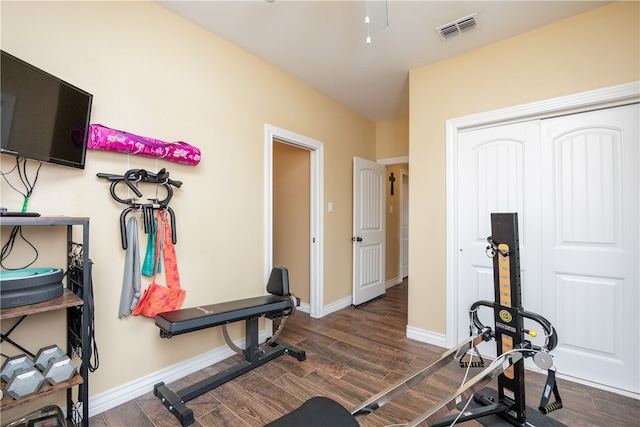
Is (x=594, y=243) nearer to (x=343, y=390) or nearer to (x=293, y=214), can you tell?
(x=343, y=390)

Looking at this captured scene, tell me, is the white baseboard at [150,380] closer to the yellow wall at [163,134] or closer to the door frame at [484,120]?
the yellow wall at [163,134]

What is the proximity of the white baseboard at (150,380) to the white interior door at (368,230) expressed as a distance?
1916mm

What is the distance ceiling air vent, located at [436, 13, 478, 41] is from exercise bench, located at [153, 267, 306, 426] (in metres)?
2.43

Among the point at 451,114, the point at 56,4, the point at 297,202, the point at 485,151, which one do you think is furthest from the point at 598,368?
the point at 56,4

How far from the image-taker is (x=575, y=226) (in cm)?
217

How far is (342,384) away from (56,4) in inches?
119

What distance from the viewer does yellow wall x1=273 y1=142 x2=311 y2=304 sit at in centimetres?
362

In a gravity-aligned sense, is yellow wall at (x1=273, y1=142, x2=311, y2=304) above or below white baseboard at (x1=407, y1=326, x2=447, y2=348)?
above

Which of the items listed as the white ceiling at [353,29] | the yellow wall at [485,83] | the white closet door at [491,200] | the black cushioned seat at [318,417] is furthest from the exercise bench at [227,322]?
the white ceiling at [353,29]

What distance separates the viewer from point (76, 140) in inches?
61.7

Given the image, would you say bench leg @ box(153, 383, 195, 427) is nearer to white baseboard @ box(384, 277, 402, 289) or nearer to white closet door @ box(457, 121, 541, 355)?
white closet door @ box(457, 121, 541, 355)

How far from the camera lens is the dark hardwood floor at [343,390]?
67.1 inches

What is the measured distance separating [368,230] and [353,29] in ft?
8.17

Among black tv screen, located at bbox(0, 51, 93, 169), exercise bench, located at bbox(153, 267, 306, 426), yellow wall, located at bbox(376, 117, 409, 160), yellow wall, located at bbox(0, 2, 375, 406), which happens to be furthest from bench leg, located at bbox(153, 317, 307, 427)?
yellow wall, located at bbox(376, 117, 409, 160)
